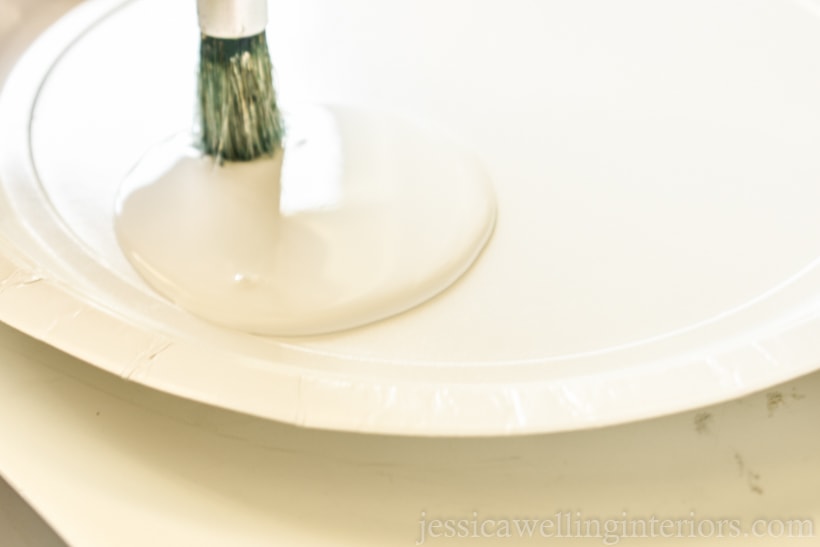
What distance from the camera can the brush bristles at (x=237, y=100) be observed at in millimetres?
569

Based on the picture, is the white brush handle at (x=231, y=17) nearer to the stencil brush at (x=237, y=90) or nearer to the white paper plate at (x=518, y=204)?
the stencil brush at (x=237, y=90)

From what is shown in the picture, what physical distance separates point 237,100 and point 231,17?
0.20 ft

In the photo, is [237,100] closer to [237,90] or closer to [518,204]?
[237,90]

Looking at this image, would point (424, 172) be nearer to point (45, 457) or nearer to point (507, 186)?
point (507, 186)

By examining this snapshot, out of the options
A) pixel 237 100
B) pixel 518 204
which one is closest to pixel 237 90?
pixel 237 100

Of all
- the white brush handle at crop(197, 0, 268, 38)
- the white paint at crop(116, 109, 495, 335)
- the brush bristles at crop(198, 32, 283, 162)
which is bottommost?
the white paint at crop(116, 109, 495, 335)

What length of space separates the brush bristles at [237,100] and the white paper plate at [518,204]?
0.08 meters

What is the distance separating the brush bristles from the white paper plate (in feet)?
0.25

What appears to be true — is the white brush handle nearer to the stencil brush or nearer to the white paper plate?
the stencil brush

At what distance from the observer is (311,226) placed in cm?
54

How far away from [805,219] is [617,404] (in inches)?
10.5

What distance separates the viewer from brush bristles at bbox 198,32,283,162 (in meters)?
0.57

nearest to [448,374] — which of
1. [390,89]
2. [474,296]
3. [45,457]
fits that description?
[474,296]

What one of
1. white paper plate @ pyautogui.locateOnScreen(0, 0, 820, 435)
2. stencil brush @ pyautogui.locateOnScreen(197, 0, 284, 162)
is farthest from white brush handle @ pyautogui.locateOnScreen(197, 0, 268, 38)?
white paper plate @ pyautogui.locateOnScreen(0, 0, 820, 435)
